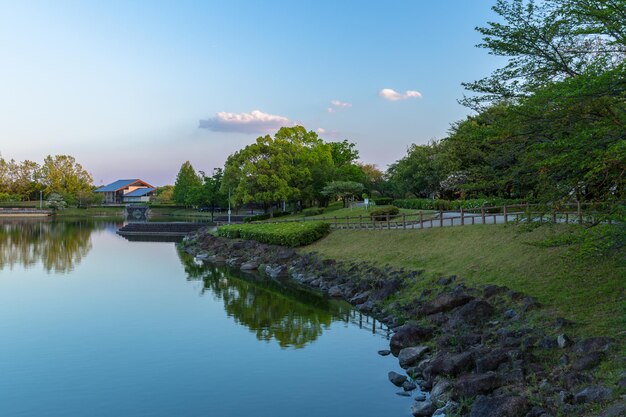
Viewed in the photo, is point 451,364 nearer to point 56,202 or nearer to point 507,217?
point 507,217

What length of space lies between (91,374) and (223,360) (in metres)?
4.29

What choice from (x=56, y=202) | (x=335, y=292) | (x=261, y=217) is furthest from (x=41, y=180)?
(x=335, y=292)

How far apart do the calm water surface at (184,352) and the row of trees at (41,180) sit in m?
130

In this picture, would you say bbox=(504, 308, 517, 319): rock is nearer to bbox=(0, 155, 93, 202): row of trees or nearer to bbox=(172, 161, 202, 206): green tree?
bbox=(172, 161, 202, 206): green tree

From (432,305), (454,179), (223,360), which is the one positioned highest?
(454,179)

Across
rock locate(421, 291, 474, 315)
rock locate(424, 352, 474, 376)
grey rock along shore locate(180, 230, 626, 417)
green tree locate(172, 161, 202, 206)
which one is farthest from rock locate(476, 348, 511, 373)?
green tree locate(172, 161, 202, 206)

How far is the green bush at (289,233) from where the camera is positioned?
43781 mm

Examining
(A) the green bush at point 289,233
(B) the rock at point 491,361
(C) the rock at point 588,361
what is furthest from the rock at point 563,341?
(A) the green bush at point 289,233

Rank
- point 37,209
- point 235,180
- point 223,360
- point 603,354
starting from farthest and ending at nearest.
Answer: point 37,209, point 235,180, point 223,360, point 603,354

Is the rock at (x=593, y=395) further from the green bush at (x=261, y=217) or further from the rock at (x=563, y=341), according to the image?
the green bush at (x=261, y=217)

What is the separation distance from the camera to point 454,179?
55.3 meters

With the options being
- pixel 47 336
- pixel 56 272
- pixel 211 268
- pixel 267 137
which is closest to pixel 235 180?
pixel 267 137

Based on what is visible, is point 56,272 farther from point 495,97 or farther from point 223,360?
point 495,97

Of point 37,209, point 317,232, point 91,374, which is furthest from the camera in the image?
point 37,209
